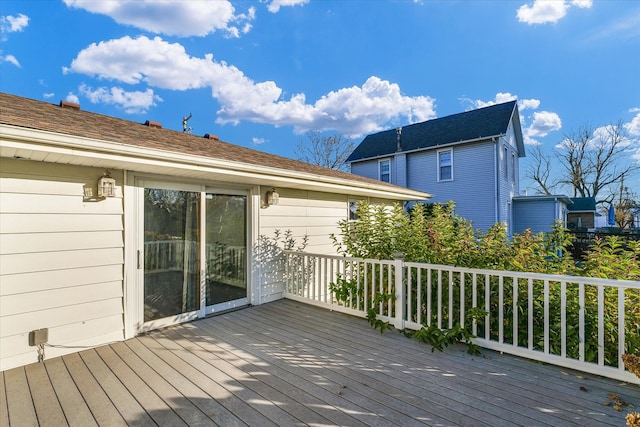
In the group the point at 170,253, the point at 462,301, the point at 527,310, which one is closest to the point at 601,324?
the point at 527,310

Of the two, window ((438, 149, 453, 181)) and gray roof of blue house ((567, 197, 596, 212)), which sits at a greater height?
window ((438, 149, 453, 181))

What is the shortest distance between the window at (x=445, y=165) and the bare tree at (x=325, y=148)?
9722mm

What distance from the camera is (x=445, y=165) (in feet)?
43.4

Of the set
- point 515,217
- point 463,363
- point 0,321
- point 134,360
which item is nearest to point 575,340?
point 463,363

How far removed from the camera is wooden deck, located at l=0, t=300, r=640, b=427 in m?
2.10

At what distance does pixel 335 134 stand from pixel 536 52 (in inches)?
506

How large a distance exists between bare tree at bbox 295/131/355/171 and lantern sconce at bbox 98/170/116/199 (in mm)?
19337

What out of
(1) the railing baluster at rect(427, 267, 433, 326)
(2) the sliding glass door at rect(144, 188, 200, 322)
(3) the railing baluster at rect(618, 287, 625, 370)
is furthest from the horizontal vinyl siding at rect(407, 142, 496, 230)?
(2) the sliding glass door at rect(144, 188, 200, 322)

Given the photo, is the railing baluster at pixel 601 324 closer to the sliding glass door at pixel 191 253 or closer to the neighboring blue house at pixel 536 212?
the sliding glass door at pixel 191 253

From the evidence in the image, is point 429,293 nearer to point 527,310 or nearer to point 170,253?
point 527,310

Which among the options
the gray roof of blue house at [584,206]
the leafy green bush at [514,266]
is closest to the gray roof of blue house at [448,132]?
the gray roof of blue house at [584,206]

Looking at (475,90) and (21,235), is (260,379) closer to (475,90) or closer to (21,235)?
(21,235)

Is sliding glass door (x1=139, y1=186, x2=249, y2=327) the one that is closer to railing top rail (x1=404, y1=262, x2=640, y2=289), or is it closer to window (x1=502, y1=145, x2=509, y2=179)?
railing top rail (x1=404, y1=262, x2=640, y2=289)

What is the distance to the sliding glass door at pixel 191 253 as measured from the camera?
3818mm
